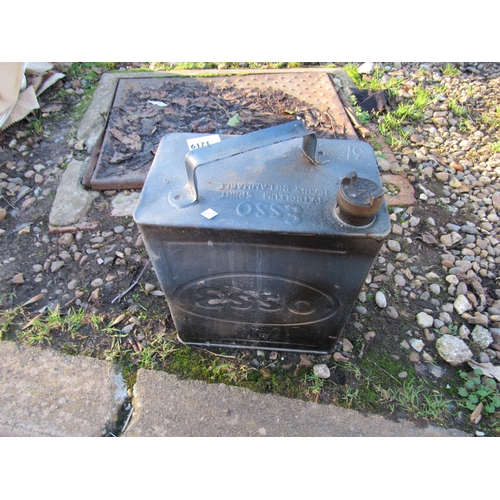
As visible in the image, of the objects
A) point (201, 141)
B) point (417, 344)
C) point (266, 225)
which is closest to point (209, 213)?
point (266, 225)

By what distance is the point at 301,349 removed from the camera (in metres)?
1.79

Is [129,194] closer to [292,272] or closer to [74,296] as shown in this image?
[74,296]

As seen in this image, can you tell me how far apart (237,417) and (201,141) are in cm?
116

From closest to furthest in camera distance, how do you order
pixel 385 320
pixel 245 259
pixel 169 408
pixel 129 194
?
pixel 245 259
pixel 169 408
pixel 385 320
pixel 129 194

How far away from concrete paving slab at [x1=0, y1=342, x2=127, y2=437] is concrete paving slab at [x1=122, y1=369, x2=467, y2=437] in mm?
133

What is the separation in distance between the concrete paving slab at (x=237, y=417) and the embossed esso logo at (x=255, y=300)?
0.36 metres

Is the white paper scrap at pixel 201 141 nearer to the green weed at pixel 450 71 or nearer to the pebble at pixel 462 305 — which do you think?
the pebble at pixel 462 305

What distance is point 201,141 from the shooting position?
Result: 4.83ft

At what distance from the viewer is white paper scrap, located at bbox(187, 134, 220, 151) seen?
145 centimetres

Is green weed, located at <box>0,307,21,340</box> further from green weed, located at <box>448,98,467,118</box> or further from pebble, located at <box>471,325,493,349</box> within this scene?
green weed, located at <box>448,98,467,118</box>

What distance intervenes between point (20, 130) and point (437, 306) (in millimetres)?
3035

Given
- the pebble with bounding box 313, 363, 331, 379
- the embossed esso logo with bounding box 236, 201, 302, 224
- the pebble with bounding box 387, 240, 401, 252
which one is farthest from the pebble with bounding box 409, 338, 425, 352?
the embossed esso logo with bounding box 236, 201, 302, 224

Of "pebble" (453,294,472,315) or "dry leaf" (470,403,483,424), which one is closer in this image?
"dry leaf" (470,403,483,424)

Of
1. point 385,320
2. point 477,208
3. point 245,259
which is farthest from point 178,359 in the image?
point 477,208
